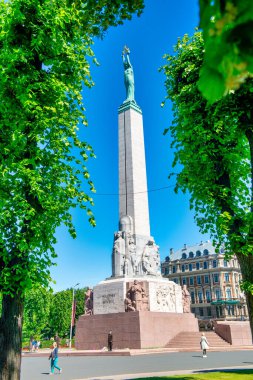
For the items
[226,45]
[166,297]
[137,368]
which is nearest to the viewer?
[226,45]

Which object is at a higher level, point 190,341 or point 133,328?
point 133,328

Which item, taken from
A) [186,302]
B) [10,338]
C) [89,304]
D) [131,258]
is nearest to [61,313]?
[89,304]

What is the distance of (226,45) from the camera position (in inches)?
67.7

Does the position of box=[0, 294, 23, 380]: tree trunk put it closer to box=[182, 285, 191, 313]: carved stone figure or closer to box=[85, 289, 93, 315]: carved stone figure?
box=[85, 289, 93, 315]: carved stone figure

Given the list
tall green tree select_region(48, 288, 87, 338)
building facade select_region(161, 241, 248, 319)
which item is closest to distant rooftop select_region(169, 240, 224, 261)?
building facade select_region(161, 241, 248, 319)

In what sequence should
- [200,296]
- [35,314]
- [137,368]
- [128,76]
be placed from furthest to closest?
[200,296]
[35,314]
[128,76]
[137,368]

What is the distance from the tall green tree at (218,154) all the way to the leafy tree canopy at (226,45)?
7791mm

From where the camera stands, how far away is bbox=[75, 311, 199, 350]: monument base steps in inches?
1037

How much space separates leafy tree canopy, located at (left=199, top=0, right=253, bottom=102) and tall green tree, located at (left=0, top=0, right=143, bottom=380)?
7.90m

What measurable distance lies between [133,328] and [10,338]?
19.0 m

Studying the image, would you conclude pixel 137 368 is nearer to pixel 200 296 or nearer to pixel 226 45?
pixel 226 45

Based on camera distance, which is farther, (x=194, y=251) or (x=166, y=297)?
(x=194, y=251)

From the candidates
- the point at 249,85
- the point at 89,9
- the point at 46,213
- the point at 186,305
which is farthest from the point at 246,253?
the point at 186,305

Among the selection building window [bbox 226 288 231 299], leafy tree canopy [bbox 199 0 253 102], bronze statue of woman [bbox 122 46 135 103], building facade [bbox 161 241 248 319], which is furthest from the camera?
building window [bbox 226 288 231 299]
